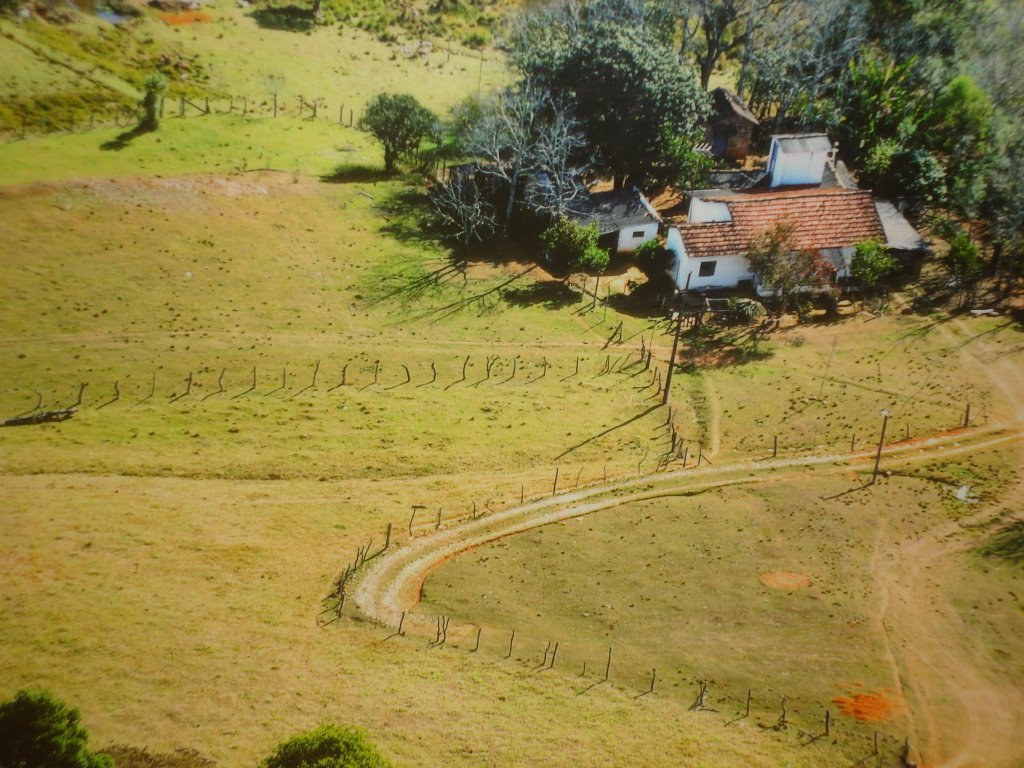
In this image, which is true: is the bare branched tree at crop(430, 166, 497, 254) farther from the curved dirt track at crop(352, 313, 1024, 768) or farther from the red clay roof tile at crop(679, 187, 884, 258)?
the curved dirt track at crop(352, 313, 1024, 768)

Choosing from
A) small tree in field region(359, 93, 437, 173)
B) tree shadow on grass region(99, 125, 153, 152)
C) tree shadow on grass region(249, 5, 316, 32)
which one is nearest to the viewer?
tree shadow on grass region(99, 125, 153, 152)

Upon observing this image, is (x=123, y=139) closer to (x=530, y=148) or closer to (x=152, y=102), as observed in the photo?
(x=152, y=102)

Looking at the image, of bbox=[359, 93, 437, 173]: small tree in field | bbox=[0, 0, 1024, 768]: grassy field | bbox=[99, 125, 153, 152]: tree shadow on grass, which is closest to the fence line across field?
bbox=[99, 125, 153, 152]: tree shadow on grass

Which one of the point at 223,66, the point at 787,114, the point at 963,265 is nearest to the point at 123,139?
the point at 223,66

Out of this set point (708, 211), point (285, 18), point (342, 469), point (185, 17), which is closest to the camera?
point (342, 469)

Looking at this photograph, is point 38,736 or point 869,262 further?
point 869,262

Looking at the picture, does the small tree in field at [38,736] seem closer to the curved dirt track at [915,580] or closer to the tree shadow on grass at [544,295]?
the curved dirt track at [915,580]
